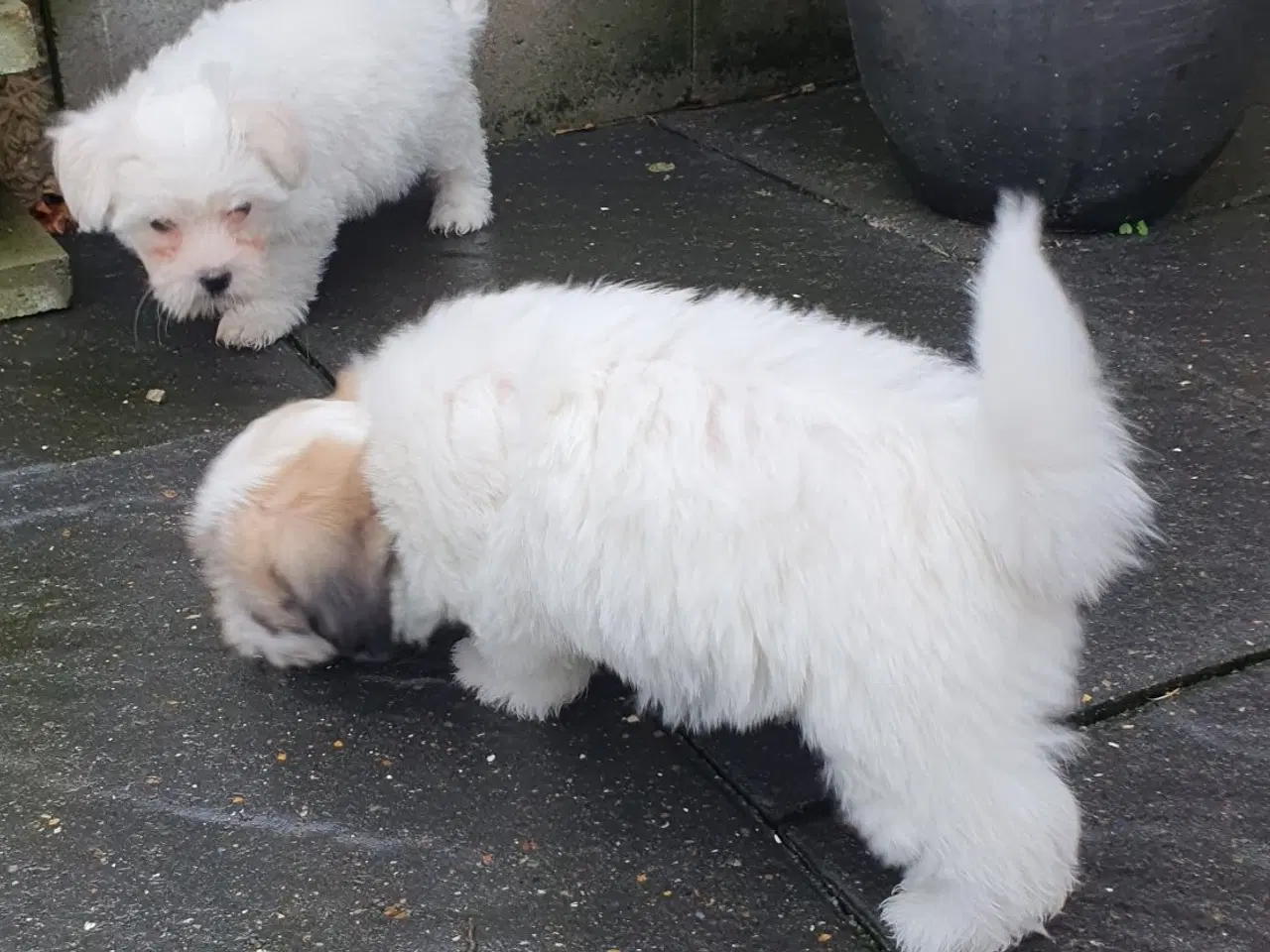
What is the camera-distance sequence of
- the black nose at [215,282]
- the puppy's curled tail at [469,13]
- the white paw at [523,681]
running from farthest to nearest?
the puppy's curled tail at [469,13] → the black nose at [215,282] → the white paw at [523,681]

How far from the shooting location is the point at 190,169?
3.91 metres

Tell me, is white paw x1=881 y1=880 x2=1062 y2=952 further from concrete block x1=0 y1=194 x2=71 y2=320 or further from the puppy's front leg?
concrete block x1=0 y1=194 x2=71 y2=320

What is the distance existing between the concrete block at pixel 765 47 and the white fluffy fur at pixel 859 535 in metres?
4.40

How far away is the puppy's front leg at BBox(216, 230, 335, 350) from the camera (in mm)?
4367

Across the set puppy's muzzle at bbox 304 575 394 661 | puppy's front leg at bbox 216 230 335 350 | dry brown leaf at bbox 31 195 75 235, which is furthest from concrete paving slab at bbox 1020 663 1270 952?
dry brown leaf at bbox 31 195 75 235

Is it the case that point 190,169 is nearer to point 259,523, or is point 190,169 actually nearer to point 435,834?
point 259,523

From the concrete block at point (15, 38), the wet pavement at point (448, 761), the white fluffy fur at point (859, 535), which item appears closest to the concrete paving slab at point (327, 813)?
the wet pavement at point (448, 761)

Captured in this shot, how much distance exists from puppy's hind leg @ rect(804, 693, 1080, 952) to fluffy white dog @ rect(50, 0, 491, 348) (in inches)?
105

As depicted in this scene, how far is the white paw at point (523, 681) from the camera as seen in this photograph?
277 cm

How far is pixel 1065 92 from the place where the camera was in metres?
4.61

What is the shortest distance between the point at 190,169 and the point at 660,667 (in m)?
2.43

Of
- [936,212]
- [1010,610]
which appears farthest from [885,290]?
[1010,610]

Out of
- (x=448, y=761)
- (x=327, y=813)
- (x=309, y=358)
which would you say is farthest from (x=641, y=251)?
(x=327, y=813)

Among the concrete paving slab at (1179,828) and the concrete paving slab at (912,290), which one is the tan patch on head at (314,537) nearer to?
the concrete paving slab at (912,290)
